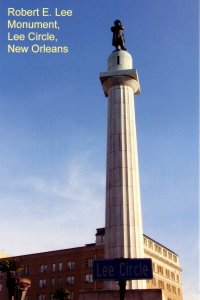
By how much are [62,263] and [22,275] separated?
9.60m

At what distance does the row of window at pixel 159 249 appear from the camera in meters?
83.4

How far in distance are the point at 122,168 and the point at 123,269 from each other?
1764 centimetres

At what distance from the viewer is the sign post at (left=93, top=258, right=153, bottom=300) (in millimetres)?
11414

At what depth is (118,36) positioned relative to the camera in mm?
35875

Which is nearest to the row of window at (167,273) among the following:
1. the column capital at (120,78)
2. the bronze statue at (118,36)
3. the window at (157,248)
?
the window at (157,248)

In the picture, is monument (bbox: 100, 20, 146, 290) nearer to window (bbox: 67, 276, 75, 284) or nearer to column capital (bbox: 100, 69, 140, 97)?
column capital (bbox: 100, 69, 140, 97)

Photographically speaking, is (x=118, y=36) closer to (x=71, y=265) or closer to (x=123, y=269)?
(x=123, y=269)

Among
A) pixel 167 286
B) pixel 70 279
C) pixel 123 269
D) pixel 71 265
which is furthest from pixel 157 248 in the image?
pixel 123 269

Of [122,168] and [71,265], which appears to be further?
[71,265]

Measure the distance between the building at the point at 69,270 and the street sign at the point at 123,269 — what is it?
61.7m

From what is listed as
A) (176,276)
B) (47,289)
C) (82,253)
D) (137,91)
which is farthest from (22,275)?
(137,91)

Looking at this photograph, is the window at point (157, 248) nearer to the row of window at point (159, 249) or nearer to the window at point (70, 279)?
the row of window at point (159, 249)

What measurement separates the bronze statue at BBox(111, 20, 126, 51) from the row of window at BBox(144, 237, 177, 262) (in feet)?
180

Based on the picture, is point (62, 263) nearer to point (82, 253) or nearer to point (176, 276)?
point (82, 253)
